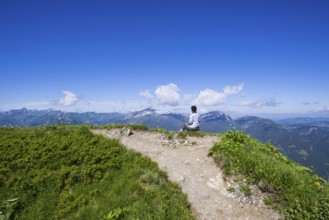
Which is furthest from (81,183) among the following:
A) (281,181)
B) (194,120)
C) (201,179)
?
(194,120)

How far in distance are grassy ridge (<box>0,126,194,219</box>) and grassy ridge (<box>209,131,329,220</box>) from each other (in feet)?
13.2

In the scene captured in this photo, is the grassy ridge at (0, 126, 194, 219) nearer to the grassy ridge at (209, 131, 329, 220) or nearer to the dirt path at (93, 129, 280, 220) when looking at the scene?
the dirt path at (93, 129, 280, 220)

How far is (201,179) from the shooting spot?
1291 cm

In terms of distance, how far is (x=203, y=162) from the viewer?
578 inches

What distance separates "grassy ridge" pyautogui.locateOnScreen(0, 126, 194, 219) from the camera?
9039mm

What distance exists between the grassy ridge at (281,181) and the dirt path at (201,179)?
604 mm

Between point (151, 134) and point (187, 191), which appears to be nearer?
point (187, 191)

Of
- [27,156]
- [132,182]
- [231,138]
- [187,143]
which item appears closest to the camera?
[132,182]

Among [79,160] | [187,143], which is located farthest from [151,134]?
[79,160]

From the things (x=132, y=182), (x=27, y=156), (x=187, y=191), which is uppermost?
(x=27, y=156)

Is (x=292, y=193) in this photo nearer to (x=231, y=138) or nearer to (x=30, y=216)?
(x=231, y=138)

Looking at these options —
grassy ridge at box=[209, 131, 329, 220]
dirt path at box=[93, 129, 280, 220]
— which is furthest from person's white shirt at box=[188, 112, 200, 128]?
grassy ridge at box=[209, 131, 329, 220]

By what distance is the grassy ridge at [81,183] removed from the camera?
9.04 metres

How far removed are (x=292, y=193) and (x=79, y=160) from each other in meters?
10.8
